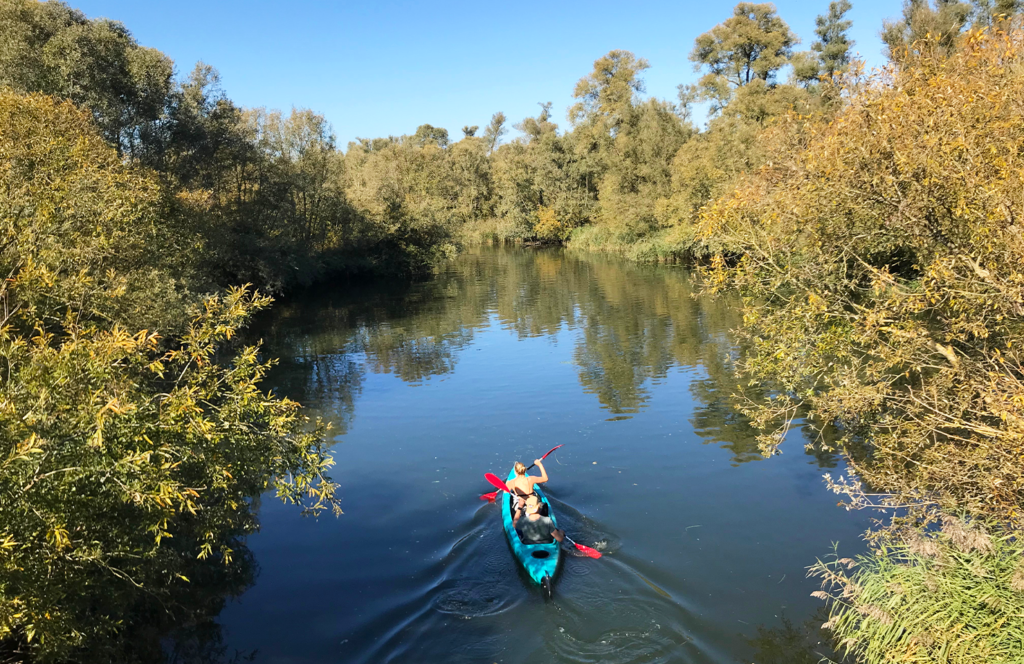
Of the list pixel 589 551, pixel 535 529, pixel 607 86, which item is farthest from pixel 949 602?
pixel 607 86

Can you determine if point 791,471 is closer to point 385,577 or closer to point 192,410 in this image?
point 385,577

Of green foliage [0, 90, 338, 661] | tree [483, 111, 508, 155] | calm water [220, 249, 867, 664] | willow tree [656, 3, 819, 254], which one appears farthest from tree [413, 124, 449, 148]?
green foliage [0, 90, 338, 661]

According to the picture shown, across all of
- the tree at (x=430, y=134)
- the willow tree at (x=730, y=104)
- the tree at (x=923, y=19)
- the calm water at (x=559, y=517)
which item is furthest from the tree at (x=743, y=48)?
the tree at (x=430, y=134)

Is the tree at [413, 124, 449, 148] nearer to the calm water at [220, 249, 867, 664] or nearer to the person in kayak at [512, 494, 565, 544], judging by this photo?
the calm water at [220, 249, 867, 664]

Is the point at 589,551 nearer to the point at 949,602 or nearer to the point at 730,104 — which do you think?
the point at 949,602

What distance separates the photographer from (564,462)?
1505 centimetres

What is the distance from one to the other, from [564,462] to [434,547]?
440 centimetres

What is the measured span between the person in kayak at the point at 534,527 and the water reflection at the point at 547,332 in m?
5.84

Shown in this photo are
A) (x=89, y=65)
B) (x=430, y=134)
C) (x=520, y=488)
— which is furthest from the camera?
(x=430, y=134)

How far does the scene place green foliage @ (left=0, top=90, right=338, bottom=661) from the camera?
484 cm

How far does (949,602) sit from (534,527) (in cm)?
560

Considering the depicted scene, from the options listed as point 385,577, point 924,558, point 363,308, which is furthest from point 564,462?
point 363,308

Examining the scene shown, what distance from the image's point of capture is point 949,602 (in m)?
6.75

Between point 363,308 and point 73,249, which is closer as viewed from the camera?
point 73,249
